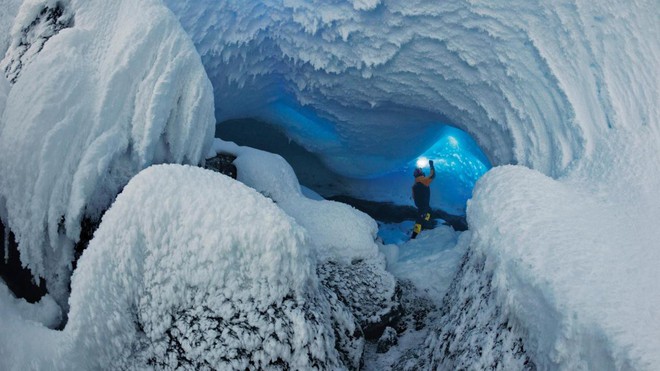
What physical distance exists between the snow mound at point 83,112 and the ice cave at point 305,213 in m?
0.01

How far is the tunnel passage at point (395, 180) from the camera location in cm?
710

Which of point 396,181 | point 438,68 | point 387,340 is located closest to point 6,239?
point 387,340

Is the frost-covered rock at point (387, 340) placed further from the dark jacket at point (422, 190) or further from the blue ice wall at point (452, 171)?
the blue ice wall at point (452, 171)

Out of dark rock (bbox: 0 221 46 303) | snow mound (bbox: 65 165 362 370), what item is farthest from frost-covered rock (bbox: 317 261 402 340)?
dark rock (bbox: 0 221 46 303)

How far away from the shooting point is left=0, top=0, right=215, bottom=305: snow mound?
2.16 meters

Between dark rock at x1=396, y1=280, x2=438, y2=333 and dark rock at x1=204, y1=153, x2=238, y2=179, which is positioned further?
dark rock at x1=204, y1=153, x2=238, y2=179

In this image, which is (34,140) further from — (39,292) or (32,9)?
(32,9)

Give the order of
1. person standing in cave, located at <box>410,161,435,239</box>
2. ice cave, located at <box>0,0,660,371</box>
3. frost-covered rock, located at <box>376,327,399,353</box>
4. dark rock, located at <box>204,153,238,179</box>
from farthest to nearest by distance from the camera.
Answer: person standing in cave, located at <box>410,161,435,239</box>
dark rock, located at <box>204,153,238,179</box>
frost-covered rock, located at <box>376,327,399,353</box>
ice cave, located at <box>0,0,660,371</box>

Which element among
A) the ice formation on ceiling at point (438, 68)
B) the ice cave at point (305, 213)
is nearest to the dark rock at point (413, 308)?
the ice cave at point (305, 213)

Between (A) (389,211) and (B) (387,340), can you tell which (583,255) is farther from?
(A) (389,211)

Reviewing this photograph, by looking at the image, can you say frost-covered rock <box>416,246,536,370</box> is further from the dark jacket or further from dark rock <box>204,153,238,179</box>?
the dark jacket

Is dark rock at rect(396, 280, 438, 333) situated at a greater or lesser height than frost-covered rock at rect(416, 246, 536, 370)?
lesser

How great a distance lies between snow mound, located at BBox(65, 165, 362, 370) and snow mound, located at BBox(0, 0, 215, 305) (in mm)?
503

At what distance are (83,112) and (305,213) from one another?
6.30 feet
